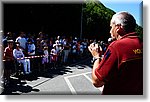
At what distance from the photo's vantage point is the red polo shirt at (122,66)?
51.8 inches

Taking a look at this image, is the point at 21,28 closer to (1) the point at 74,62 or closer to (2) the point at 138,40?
(1) the point at 74,62

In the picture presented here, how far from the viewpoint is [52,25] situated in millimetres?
2855

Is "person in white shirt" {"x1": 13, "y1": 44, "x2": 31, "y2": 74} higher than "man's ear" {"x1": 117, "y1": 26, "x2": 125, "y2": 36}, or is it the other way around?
"man's ear" {"x1": 117, "y1": 26, "x2": 125, "y2": 36}

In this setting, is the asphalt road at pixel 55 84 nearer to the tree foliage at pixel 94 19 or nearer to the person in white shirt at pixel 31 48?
the tree foliage at pixel 94 19

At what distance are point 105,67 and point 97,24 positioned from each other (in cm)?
159

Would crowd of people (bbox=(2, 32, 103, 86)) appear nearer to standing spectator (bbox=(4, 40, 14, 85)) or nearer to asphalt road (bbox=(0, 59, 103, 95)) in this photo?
standing spectator (bbox=(4, 40, 14, 85))

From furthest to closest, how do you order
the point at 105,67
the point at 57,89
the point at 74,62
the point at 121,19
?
the point at 74,62 < the point at 57,89 < the point at 121,19 < the point at 105,67

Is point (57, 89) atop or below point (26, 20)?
below

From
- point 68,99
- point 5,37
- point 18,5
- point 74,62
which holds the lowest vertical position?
point 68,99

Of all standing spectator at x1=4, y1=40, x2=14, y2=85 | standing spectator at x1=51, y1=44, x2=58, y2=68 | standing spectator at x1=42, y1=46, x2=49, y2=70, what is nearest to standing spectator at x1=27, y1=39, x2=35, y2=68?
standing spectator at x1=42, y1=46, x2=49, y2=70

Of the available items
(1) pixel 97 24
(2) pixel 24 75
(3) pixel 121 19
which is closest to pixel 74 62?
Result: (2) pixel 24 75

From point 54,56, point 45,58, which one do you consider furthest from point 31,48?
point 54,56

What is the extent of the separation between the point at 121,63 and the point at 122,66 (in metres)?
0.02

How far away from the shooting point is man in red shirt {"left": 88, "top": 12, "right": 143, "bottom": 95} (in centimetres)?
132
